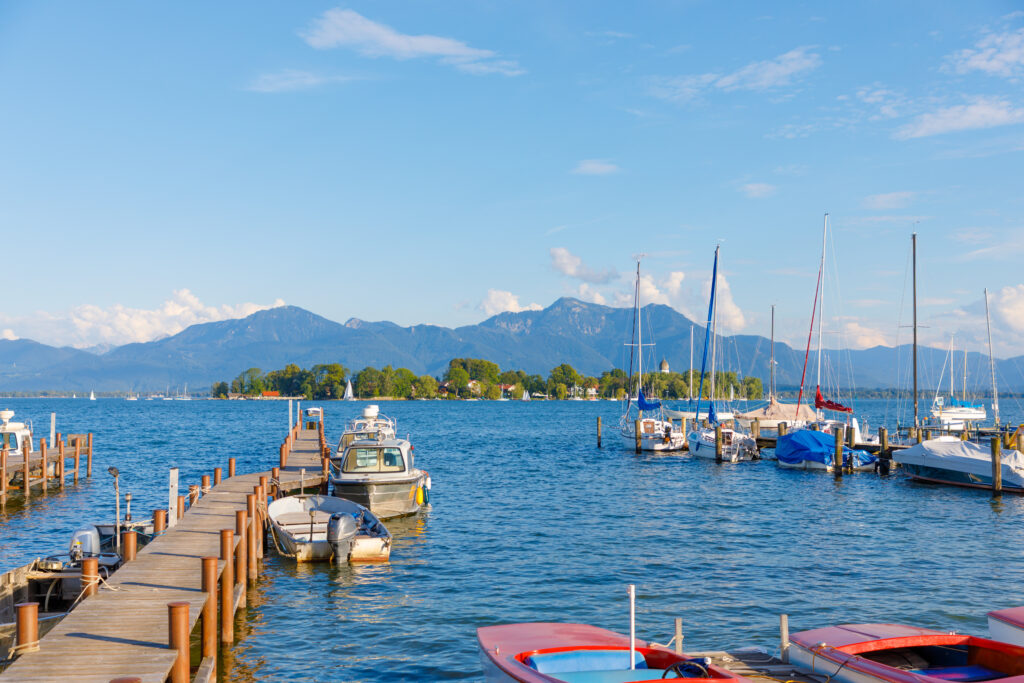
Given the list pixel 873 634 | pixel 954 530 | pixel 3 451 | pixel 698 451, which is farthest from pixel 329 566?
pixel 698 451

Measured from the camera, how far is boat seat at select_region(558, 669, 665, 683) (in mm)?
12167

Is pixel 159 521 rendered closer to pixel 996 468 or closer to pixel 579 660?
pixel 579 660

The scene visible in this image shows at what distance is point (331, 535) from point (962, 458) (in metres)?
37.6

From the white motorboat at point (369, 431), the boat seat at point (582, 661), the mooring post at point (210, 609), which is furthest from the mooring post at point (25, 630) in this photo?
the white motorboat at point (369, 431)

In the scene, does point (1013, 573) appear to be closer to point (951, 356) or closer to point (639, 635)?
point (639, 635)

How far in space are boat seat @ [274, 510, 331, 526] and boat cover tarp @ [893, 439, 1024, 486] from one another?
1422 inches

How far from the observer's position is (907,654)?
13234 millimetres

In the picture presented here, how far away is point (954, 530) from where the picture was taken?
3322cm

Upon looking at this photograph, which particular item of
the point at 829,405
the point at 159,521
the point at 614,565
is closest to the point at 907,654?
the point at 614,565

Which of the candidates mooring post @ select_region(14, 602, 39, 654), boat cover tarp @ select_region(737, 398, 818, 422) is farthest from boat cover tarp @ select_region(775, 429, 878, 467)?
mooring post @ select_region(14, 602, 39, 654)

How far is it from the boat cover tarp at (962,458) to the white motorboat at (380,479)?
3110 centimetres

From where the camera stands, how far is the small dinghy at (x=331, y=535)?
2508 cm

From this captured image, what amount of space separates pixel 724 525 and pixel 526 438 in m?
60.0

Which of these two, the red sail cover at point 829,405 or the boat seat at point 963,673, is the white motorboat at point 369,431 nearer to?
the boat seat at point 963,673
